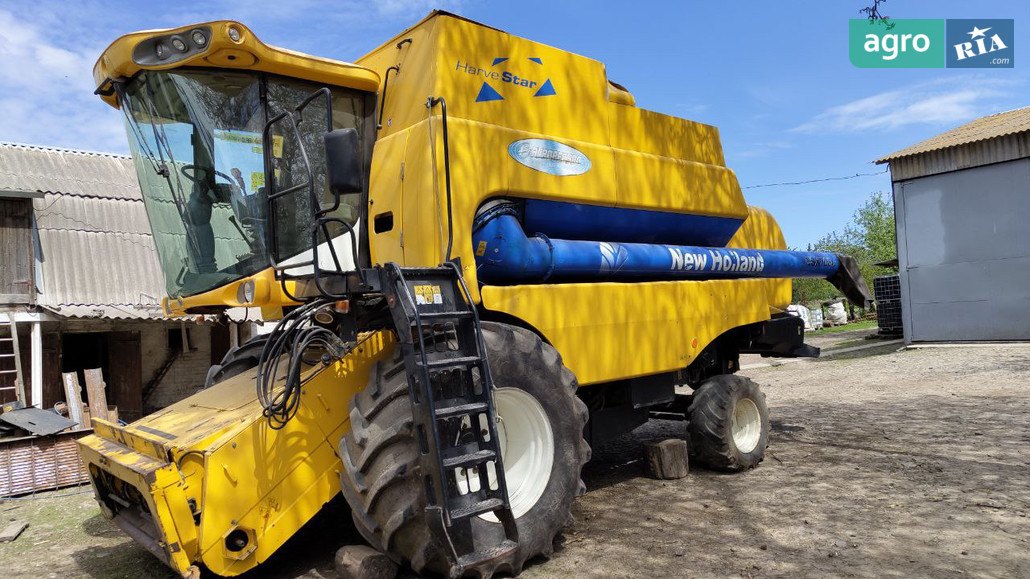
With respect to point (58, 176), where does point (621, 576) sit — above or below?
below

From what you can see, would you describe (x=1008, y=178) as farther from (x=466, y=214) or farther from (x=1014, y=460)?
(x=466, y=214)

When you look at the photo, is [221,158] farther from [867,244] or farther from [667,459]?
[867,244]

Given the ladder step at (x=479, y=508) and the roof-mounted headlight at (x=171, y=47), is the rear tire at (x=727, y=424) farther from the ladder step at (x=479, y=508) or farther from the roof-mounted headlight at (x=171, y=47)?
the roof-mounted headlight at (x=171, y=47)

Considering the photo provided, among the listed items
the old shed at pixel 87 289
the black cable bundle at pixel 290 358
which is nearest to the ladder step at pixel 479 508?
the black cable bundle at pixel 290 358

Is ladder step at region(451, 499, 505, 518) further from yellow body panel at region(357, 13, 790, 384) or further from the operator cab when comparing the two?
the operator cab

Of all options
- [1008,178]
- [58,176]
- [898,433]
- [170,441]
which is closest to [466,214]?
[170,441]

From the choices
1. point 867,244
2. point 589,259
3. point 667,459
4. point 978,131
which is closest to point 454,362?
point 589,259

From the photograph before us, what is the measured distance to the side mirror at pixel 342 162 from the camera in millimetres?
3562

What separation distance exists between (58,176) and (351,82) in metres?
11.0

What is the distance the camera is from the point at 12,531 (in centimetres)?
541

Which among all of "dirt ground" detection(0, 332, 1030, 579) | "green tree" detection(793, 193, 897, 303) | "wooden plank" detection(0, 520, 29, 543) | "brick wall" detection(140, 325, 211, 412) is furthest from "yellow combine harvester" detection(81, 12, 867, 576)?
"green tree" detection(793, 193, 897, 303)

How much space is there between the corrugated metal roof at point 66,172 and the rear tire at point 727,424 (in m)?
11.0

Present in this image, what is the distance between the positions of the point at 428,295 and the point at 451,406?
62cm

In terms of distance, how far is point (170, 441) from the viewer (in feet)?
12.0
